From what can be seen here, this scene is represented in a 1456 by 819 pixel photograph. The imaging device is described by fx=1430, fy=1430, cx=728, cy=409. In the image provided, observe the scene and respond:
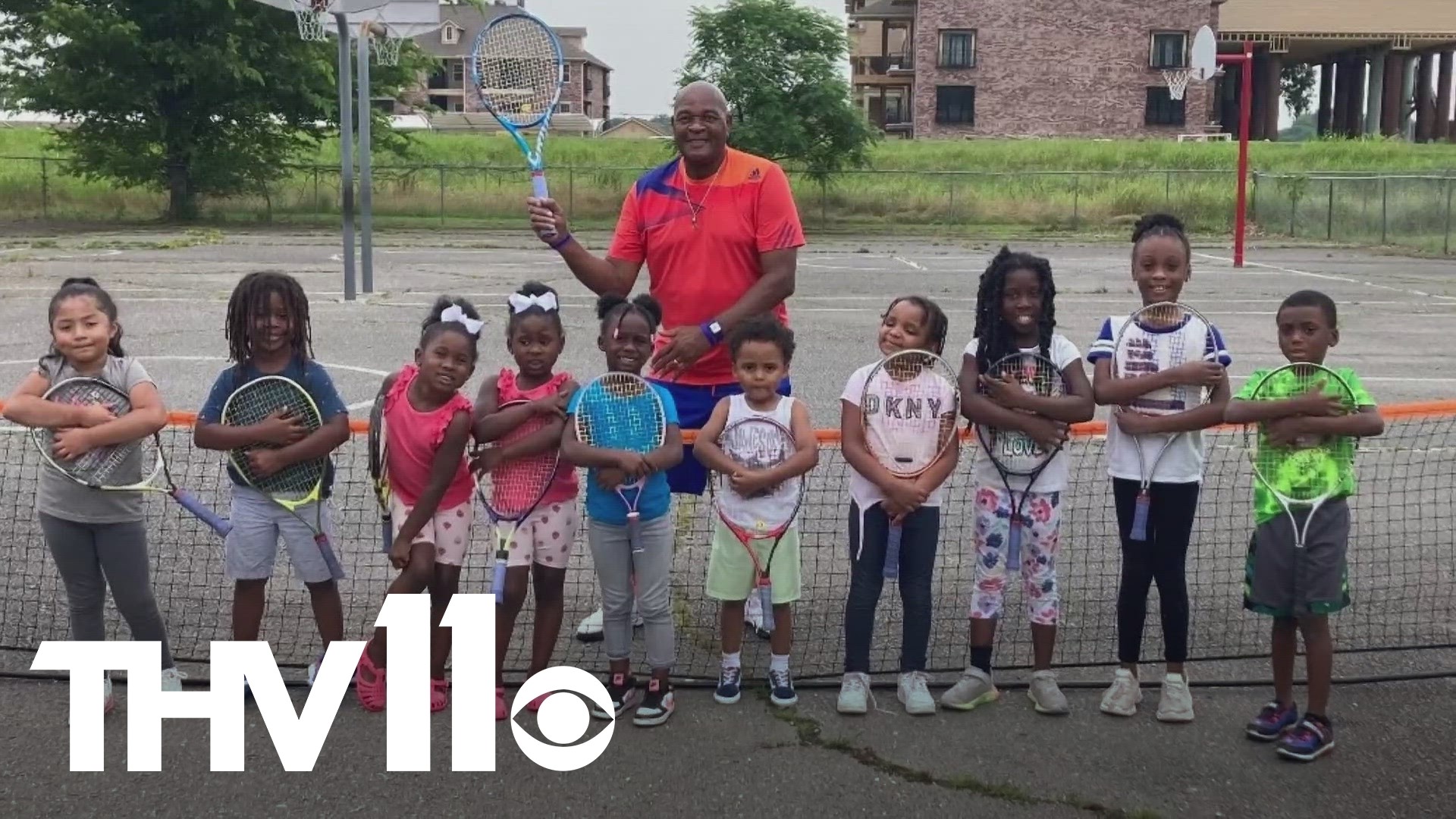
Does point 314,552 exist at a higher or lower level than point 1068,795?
higher

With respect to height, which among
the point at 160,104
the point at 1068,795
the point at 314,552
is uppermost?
the point at 160,104

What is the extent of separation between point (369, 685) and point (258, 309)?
1403mm

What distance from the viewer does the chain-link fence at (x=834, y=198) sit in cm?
4016

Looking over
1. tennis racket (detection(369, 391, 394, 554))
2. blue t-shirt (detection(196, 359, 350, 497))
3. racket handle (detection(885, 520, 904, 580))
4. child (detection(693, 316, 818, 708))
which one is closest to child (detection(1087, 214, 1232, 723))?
racket handle (detection(885, 520, 904, 580))

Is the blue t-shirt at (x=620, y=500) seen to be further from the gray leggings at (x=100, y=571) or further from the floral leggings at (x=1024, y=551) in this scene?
the gray leggings at (x=100, y=571)

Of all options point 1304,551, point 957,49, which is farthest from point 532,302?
point 957,49

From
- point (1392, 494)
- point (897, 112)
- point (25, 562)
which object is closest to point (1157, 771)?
point (1392, 494)

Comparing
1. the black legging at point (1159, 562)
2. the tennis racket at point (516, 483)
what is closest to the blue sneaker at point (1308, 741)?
the black legging at point (1159, 562)

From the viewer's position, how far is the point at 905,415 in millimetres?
5195

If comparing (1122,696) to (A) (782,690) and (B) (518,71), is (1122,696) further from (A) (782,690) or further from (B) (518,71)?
(B) (518,71)

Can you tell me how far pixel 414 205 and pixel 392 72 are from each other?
5.05 meters

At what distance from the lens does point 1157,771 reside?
470 cm

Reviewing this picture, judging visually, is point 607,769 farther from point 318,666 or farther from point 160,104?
point 160,104

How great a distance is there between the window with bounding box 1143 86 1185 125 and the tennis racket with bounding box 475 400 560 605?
68.0 m
